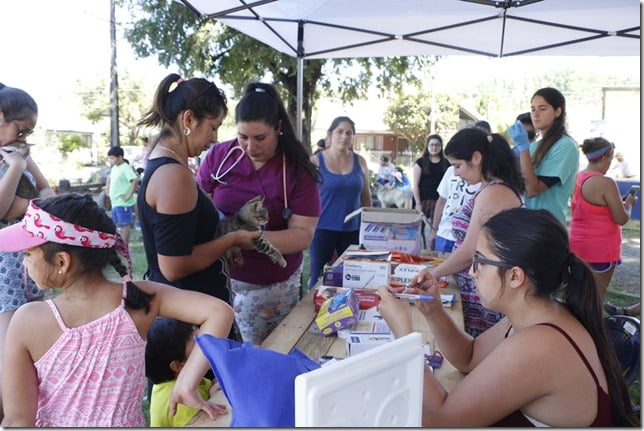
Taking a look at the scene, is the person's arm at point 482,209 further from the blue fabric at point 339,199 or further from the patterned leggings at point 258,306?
the blue fabric at point 339,199

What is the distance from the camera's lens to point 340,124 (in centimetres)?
444

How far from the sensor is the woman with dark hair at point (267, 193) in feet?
7.79

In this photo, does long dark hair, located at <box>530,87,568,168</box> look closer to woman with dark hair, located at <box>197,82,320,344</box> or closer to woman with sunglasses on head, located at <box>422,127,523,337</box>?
woman with sunglasses on head, located at <box>422,127,523,337</box>

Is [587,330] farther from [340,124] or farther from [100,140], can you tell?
[100,140]

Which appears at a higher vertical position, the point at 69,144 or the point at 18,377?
the point at 69,144

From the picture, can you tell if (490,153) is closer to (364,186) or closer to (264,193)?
(264,193)

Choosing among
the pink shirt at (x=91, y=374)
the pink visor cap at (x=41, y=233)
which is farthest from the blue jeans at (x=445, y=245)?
the pink visor cap at (x=41, y=233)

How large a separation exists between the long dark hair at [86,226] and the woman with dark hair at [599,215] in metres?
3.31

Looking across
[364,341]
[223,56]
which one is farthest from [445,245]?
[223,56]

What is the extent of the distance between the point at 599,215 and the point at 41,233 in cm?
373

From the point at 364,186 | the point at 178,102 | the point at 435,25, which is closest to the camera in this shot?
the point at 178,102

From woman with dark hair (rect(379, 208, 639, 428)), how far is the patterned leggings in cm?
102

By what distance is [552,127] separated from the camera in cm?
356

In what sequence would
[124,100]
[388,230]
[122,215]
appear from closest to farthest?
[388,230] → [122,215] → [124,100]
